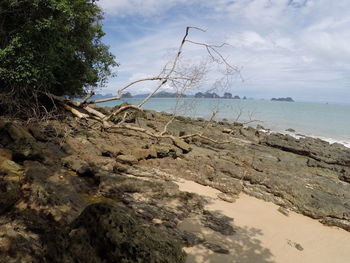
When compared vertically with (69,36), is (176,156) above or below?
below

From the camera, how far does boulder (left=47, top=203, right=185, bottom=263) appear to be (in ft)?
10.8

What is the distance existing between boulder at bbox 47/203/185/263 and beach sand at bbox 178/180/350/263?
136cm

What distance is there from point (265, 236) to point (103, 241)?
4041mm

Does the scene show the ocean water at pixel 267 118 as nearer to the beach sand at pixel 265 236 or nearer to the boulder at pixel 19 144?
the beach sand at pixel 265 236

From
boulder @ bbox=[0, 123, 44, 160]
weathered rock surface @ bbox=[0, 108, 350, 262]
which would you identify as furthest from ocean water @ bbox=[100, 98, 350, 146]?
boulder @ bbox=[0, 123, 44, 160]

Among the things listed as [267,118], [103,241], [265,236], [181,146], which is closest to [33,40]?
[181,146]

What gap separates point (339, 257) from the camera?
5703 millimetres

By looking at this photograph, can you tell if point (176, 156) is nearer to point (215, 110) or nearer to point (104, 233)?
point (215, 110)

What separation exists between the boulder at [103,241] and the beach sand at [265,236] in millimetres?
1360

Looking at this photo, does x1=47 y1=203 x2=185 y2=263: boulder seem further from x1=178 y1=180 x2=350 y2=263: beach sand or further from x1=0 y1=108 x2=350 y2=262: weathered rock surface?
x1=178 y1=180 x2=350 y2=263: beach sand

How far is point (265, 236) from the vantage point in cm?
588

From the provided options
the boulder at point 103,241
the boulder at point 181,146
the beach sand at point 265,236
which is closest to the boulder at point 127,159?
the beach sand at point 265,236

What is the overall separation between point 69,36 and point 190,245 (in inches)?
440

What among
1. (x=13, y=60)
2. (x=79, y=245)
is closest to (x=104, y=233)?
(x=79, y=245)
